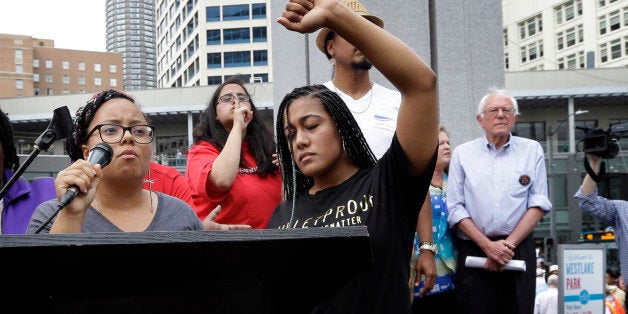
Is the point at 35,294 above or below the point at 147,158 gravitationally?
below

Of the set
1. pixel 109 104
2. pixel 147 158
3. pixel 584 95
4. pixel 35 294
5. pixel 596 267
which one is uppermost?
pixel 584 95

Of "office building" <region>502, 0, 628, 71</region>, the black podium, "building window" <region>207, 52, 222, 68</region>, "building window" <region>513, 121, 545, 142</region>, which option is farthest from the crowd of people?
"building window" <region>207, 52, 222, 68</region>

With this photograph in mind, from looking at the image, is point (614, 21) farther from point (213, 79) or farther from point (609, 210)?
point (609, 210)

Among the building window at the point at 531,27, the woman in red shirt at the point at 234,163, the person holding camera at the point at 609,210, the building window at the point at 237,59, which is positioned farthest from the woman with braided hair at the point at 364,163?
the building window at the point at 237,59

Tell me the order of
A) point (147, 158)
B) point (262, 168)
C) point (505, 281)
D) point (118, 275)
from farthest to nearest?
point (505, 281) → point (262, 168) → point (147, 158) → point (118, 275)

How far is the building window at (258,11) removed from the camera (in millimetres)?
83375

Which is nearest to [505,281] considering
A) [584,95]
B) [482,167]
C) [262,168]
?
[482,167]

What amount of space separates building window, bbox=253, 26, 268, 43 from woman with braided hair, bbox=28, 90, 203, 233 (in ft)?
270

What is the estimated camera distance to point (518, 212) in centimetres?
452

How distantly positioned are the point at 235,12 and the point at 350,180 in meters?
83.9

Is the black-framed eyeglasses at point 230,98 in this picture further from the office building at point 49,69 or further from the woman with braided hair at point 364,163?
the office building at point 49,69

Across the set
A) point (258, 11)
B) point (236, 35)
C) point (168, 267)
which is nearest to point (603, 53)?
point (258, 11)

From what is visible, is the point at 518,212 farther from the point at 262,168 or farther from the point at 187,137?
the point at 187,137

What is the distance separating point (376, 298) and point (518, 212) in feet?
8.81
